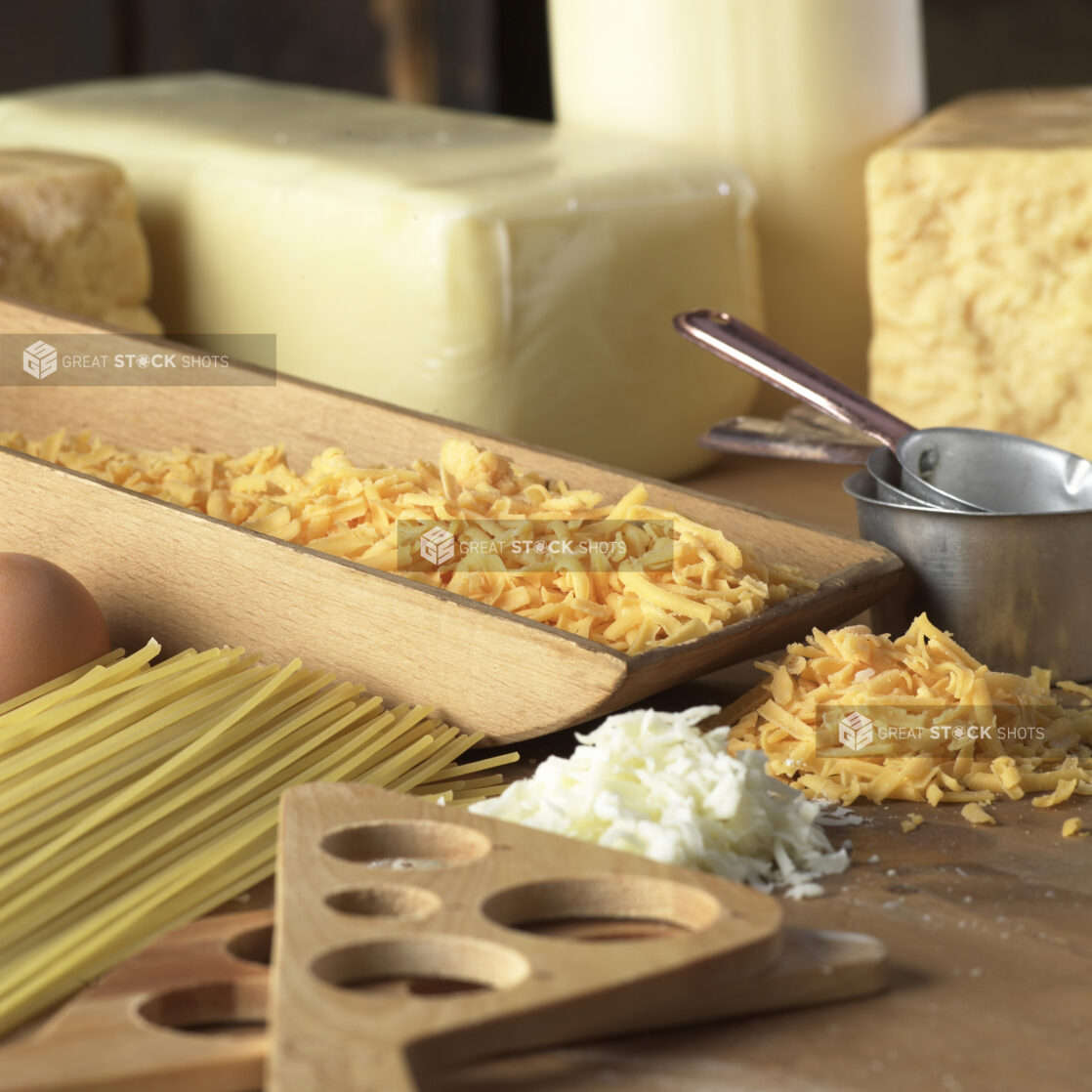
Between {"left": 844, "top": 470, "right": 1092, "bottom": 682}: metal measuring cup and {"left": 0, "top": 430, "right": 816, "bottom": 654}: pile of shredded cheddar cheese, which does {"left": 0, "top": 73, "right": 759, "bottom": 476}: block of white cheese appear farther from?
{"left": 844, "top": 470, "right": 1092, "bottom": 682}: metal measuring cup

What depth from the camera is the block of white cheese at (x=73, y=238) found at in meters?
1.58

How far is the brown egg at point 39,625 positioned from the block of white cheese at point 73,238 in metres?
0.68

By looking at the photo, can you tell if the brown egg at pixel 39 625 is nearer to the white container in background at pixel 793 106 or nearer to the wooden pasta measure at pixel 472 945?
the wooden pasta measure at pixel 472 945

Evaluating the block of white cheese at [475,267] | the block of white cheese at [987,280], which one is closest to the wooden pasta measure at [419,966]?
the block of white cheese at [475,267]

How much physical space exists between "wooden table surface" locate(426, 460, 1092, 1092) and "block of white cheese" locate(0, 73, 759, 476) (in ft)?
2.34

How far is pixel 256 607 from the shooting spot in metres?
0.99

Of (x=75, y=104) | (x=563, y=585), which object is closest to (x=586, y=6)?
(x=75, y=104)

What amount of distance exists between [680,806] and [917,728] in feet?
0.63

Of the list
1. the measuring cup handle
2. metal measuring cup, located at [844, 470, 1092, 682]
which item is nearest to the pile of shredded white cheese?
metal measuring cup, located at [844, 470, 1092, 682]

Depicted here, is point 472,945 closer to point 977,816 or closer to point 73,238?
point 977,816

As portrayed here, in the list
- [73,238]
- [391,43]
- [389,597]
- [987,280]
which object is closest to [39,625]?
[389,597]

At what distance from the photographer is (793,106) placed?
167 centimetres

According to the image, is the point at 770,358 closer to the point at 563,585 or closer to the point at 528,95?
the point at 563,585

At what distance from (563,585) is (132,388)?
571 millimetres
